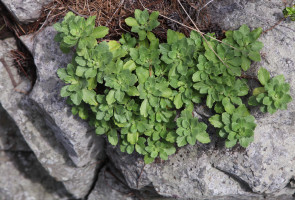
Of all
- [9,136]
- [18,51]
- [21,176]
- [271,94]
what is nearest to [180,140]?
[271,94]

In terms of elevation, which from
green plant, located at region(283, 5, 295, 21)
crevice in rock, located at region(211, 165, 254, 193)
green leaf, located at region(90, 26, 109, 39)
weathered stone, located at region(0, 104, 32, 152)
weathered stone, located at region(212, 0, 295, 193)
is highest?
green leaf, located at region(90, 26, 109, 39)

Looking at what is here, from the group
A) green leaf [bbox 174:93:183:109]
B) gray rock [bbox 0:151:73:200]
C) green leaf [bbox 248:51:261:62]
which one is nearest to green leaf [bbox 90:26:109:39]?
green leaf [bbox 174:93:183:109]

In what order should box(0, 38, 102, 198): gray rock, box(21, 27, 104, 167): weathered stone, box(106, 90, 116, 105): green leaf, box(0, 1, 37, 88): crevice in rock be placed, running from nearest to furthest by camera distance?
box(106, 90, 116, 105): green leaf, box(21, 27, 104, 167): weathered stone, box(0, 1, 37, 88): crevice in rock, box(0, 38, 102, 198): gray rock

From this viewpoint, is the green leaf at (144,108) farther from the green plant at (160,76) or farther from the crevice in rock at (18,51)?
the crevice in rock at (18,51)

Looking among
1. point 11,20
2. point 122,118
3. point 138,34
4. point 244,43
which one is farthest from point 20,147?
point 244,43

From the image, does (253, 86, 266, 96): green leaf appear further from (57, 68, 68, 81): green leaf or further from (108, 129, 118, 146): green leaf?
(57, 68, 68, 81): green leaf
